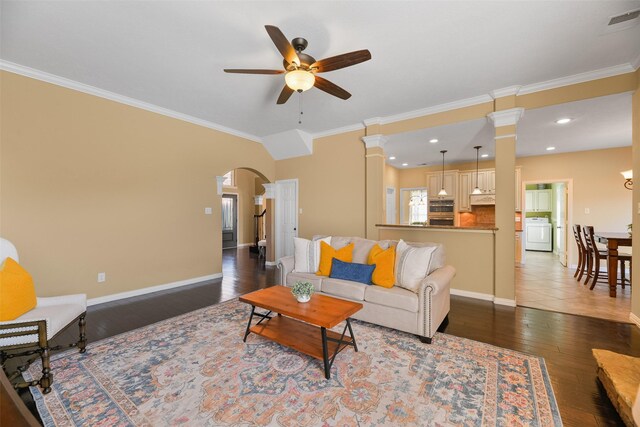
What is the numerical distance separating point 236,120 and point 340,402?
15.2ft

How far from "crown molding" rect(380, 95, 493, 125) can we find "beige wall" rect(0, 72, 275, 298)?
335cm

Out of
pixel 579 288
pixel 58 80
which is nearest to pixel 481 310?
pixel 579 288

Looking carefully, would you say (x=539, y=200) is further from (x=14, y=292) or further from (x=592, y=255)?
(x=14, y=292)

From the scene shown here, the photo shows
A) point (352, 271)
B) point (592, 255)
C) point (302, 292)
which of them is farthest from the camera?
point (592, 255)

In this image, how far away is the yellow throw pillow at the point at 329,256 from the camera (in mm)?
3452

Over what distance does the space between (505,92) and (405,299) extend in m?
3.21

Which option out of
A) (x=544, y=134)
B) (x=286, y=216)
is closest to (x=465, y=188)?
(x=544, y=134)

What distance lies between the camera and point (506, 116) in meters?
3.69

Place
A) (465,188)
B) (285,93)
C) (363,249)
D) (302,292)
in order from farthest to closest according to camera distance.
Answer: (465,188) < (363,249) < (285,93) < (302,292)

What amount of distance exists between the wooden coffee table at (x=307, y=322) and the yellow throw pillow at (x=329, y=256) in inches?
31.1

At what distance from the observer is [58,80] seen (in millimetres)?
3352

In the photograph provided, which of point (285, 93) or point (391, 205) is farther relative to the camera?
point (391, 205)

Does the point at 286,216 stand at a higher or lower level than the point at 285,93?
lower

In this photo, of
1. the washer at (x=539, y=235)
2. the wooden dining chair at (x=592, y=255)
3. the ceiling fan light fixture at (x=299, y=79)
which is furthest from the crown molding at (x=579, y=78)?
the washer at (x=539, y=235)
